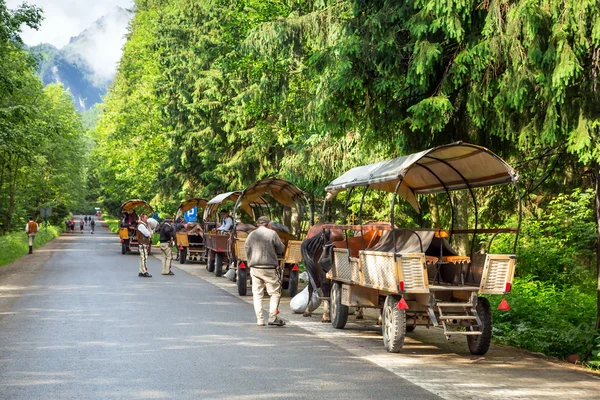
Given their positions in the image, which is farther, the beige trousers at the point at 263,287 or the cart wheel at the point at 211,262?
the cart wheel at the point at 211,262

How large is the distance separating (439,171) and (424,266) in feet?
11.1

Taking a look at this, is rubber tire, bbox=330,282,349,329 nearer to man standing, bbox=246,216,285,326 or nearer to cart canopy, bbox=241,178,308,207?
man standing, bbox=246,216,285,326

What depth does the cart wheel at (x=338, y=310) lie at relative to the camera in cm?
1398

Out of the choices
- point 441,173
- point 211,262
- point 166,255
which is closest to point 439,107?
point 441,173

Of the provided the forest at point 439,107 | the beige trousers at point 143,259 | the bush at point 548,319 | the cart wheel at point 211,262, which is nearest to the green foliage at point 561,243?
the forest at point 439,107

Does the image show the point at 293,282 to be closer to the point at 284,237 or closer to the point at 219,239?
the point at 284,237

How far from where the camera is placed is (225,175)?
36969 millimetres

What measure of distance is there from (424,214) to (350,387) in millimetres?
15486

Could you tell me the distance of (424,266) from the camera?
11.0 metres

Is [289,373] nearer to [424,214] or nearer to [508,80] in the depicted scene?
[508,80]

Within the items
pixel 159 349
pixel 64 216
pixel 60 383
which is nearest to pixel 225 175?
pixel 159 349

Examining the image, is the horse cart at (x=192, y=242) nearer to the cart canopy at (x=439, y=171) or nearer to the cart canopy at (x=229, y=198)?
the cart canopy at (x=229, y=198)

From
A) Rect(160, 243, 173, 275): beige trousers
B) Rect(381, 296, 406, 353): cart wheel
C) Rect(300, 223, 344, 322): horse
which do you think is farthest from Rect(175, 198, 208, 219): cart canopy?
Rect(381, 296, 406, 353): cart wheel

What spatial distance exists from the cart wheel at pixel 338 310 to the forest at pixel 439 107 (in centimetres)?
257
